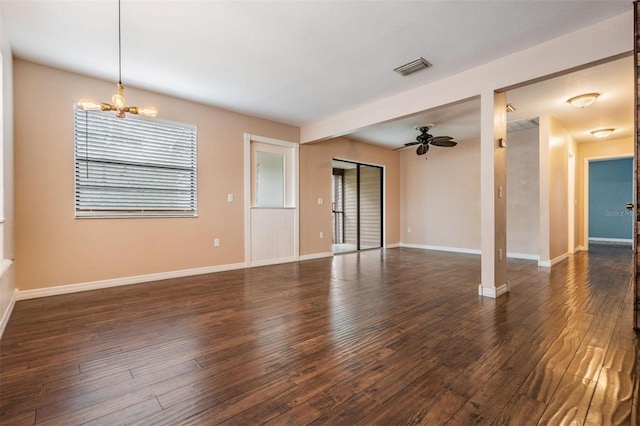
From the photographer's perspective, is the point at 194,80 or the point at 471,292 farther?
the point at 194,80

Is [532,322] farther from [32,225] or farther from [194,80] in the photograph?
[32,225]

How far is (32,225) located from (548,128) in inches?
304

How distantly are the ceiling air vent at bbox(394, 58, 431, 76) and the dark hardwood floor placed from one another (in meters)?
2.62

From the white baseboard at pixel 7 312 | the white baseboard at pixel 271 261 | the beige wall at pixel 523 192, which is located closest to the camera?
the white baseboard at pixel 7 312

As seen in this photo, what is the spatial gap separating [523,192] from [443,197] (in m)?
1.77

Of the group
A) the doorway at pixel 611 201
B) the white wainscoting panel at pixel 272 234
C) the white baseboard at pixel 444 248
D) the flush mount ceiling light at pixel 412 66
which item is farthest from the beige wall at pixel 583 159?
the white wainscoting panel at pixel 272 234

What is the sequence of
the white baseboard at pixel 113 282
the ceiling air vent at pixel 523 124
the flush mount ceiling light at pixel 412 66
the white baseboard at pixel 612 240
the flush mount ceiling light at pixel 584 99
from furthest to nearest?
the white baseboard at pixel 612 240
the ceiling air vent at pixel 523 124
the flush mount ceiling light at pixel 584 99
the white baseboard at pixel 113 282
the flush mount ceiling light at pixel 412 66

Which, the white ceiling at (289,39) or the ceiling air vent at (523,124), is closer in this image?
the white ceiling at (289,39)

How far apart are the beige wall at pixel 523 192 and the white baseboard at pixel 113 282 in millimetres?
5725

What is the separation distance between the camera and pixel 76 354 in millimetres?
2035

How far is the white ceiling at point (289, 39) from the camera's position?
2.47 metres

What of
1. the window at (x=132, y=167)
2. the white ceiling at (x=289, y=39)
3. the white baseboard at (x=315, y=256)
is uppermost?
the white ceiling at (x=289, y=39)

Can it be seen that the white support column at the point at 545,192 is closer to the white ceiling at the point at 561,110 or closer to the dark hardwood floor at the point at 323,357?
the white ceiling at the point at 561,110

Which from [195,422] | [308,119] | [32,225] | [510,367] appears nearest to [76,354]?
[195,422]
